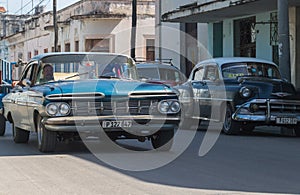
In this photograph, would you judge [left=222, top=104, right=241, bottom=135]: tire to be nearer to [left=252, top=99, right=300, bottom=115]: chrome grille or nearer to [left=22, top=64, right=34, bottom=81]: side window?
[left=252, top=99, right=300, bottom=115]: chrome grille

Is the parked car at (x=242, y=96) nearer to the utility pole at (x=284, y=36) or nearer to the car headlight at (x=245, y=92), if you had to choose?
the car headlight at (x=245, y=92)

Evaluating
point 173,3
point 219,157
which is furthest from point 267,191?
point 173,3

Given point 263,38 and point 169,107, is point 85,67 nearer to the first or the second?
point 169,107

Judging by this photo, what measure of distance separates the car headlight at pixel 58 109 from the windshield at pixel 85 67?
4.21 feet

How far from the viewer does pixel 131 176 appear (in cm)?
914

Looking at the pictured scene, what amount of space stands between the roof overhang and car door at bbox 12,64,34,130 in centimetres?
1097

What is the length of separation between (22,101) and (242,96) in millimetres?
5099

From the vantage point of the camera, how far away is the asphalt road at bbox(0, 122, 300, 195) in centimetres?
822

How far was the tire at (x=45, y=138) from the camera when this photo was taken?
1129 cm

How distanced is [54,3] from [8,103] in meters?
27.2

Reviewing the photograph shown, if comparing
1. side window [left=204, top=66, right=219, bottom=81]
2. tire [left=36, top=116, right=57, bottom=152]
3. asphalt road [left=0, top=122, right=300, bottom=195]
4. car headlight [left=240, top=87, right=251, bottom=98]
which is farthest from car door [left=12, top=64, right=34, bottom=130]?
side window [left=204, top=66, right=219, bottom=81]

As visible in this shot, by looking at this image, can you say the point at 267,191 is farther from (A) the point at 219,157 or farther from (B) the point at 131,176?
(A) the point at 219,157

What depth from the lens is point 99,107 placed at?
10867mm

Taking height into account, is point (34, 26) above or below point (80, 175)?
above
